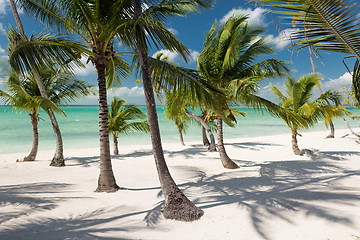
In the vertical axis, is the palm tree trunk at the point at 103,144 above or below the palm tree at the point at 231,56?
below

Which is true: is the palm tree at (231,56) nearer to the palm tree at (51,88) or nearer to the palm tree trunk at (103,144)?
the palm tree trunk at (103,144)

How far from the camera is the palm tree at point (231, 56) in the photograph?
283 inches

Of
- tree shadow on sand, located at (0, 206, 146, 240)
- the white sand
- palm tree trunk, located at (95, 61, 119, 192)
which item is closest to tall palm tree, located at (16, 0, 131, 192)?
palm tree trunk, located at (95, 61, 119, 192)

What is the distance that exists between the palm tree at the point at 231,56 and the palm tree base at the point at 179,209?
3985 millimetres

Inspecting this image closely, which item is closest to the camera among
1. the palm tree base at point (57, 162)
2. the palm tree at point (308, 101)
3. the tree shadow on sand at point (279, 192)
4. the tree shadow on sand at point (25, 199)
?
the tree shadow on sand at point (279, 192)

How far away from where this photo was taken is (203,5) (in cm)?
473

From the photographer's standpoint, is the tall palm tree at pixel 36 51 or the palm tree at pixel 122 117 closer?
the tall palm tree at pixel 36 51

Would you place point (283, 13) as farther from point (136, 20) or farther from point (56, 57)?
point (56, 57)

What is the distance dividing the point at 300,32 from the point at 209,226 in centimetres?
278

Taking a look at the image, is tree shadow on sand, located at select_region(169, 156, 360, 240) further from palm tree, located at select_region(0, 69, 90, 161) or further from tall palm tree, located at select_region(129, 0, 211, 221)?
palm tree, located at select_region(0, 69, 90, 161)

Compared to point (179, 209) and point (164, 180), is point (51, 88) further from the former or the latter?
point (179, 209)

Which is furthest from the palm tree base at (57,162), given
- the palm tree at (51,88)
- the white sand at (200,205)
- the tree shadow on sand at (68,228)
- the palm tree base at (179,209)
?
the palm tree base at (179,209)

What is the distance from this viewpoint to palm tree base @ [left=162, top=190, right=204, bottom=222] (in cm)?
357

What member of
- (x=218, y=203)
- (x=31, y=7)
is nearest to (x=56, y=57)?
(x=31, y=7)
